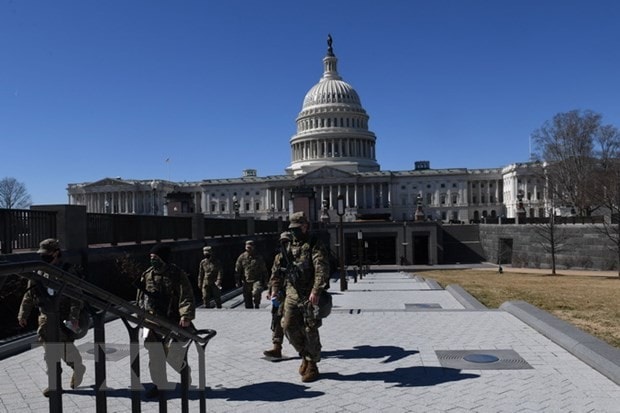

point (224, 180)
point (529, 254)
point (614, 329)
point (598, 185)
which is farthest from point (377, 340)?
point (224, 180)

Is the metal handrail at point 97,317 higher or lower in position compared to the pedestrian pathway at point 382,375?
higher

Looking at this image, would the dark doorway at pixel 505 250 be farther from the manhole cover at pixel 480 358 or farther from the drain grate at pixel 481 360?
the manhole cover at pixel 480 358

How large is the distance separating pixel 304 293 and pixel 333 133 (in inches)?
4925

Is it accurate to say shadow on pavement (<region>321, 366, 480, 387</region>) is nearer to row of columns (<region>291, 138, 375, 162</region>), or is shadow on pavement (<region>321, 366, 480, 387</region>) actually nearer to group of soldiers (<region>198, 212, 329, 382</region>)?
group of soldiers (<region>198, 212, 329, 382</region>)

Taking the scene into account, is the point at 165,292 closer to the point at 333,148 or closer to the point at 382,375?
the point at 382,375

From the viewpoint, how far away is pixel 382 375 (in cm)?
796

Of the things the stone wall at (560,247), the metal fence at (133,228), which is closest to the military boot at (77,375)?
the metal fence at (133,228)

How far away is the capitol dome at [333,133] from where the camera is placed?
5251 inches

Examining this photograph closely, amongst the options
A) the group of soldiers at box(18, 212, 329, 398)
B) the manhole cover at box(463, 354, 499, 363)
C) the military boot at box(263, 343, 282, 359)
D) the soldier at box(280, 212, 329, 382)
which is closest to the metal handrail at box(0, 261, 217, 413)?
the group of soldiers at box(18, 212, 329, 398)

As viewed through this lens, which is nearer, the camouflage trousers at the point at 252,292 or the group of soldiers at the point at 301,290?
the group of soldiers at the point at 301,290

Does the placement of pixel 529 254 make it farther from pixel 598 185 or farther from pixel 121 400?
pixel 121 400

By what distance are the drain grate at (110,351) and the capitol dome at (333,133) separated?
122911 mm

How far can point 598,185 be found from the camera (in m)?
59.1

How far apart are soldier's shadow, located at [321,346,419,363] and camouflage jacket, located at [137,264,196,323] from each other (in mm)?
2833
